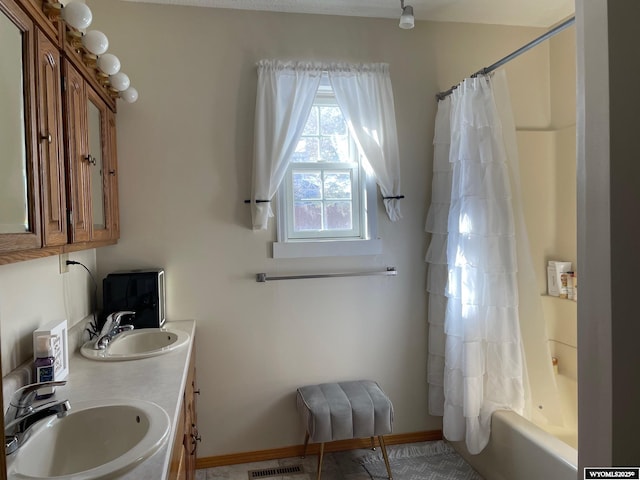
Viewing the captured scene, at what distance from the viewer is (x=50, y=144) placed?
130 cm

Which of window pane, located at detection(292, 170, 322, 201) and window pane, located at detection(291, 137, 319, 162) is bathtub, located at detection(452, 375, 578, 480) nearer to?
window pane, located at detection(292, 170, 322, 201)

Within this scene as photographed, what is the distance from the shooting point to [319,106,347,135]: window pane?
2.69 m

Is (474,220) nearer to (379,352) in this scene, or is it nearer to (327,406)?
(379,352)

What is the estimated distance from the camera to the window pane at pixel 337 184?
2690 millimetres

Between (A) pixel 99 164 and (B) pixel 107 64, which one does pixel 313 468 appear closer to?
(A) pixel 99 164

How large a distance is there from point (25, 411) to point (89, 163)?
3.14ft

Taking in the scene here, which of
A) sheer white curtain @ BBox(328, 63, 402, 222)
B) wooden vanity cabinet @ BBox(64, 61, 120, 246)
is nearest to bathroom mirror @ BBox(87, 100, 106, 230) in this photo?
wooden vanity cabinet @ BBox(64, 61, 120, 246)

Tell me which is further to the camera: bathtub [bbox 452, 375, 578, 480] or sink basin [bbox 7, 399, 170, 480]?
bathtub [bbox 452, 375, 578, 480]

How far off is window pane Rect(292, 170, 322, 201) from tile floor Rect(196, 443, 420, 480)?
157 cm

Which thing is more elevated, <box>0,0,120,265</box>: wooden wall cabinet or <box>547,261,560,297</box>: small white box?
<box>0,0,120,265</box>: wooden wall cabinet

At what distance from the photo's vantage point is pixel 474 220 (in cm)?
230

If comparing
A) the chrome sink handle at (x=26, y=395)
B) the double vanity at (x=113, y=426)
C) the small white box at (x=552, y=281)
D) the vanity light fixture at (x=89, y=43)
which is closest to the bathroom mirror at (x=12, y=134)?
the vanity light fixture at (x=89, y=43)

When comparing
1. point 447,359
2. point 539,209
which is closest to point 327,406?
point 447,359

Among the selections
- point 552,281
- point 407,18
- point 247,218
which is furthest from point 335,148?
point 552,281
